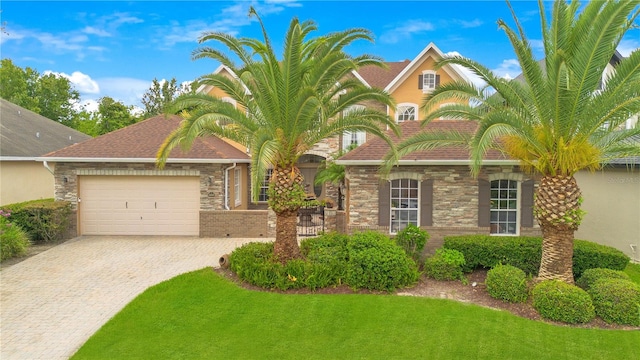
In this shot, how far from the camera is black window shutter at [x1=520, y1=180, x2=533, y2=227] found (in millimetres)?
12422

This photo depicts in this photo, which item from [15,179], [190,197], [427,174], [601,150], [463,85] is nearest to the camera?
[601,150]

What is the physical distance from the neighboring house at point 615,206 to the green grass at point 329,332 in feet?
20.9

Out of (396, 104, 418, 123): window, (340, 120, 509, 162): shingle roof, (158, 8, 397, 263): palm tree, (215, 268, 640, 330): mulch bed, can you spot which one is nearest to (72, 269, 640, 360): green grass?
(215, 268, 640, 330): mulch bed

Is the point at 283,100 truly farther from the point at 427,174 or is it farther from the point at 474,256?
the point at 474,256

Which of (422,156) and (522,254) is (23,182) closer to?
(422,156)

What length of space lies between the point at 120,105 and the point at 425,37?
90.4 feet

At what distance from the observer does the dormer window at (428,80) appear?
2098 cm

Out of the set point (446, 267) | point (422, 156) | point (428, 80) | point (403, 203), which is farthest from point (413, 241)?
point (428, 80)

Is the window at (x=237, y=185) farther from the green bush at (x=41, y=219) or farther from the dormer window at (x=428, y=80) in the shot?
the dormer window at (x=428, y=80)

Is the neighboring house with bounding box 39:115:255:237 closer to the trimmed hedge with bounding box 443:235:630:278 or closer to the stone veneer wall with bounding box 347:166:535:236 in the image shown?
the stone veneer wall with bounding box 347:166:535:236

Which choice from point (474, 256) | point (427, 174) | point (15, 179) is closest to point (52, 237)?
point (15, 179)

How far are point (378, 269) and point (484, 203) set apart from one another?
5309 millimetres

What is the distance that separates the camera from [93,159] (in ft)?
47.9

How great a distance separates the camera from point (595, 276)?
29.7ft
